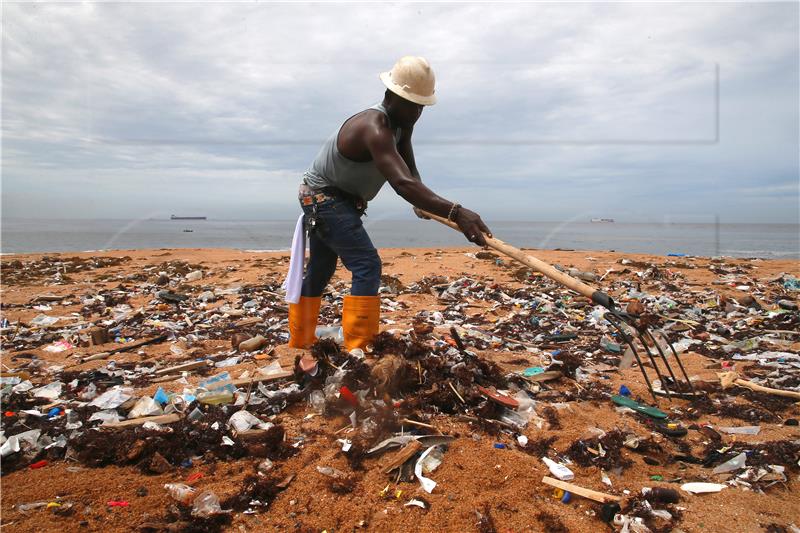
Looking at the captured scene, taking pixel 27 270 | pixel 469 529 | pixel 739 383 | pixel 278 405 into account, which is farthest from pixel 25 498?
pixel 27 270

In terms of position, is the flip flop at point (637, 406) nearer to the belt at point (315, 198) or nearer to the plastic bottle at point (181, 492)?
the belt at point (315, 198)

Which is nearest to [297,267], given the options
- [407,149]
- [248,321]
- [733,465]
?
[407,149]

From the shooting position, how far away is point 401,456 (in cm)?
227

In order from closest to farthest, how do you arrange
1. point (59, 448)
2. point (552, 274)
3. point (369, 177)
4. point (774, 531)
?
point (774, 531), point (59, 448), point (552, 274), point (369, 177)

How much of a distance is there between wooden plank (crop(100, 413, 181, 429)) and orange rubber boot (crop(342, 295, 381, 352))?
1094mm

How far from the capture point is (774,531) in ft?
6.18

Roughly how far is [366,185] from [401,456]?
69.0 inches

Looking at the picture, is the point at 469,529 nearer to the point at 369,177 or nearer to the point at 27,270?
the point at 369,177

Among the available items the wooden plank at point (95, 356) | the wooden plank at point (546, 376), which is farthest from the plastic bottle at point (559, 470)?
the wooden plank at point (95, 356)

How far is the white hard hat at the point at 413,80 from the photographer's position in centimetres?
292

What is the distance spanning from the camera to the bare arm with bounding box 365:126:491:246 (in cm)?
281

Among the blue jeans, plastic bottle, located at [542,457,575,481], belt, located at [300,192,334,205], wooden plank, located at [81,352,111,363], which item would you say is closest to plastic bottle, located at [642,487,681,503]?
plastic bottle, located at [542,457,575,481]

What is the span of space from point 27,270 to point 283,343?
9.34m

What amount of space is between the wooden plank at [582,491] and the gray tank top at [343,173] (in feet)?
6.68
